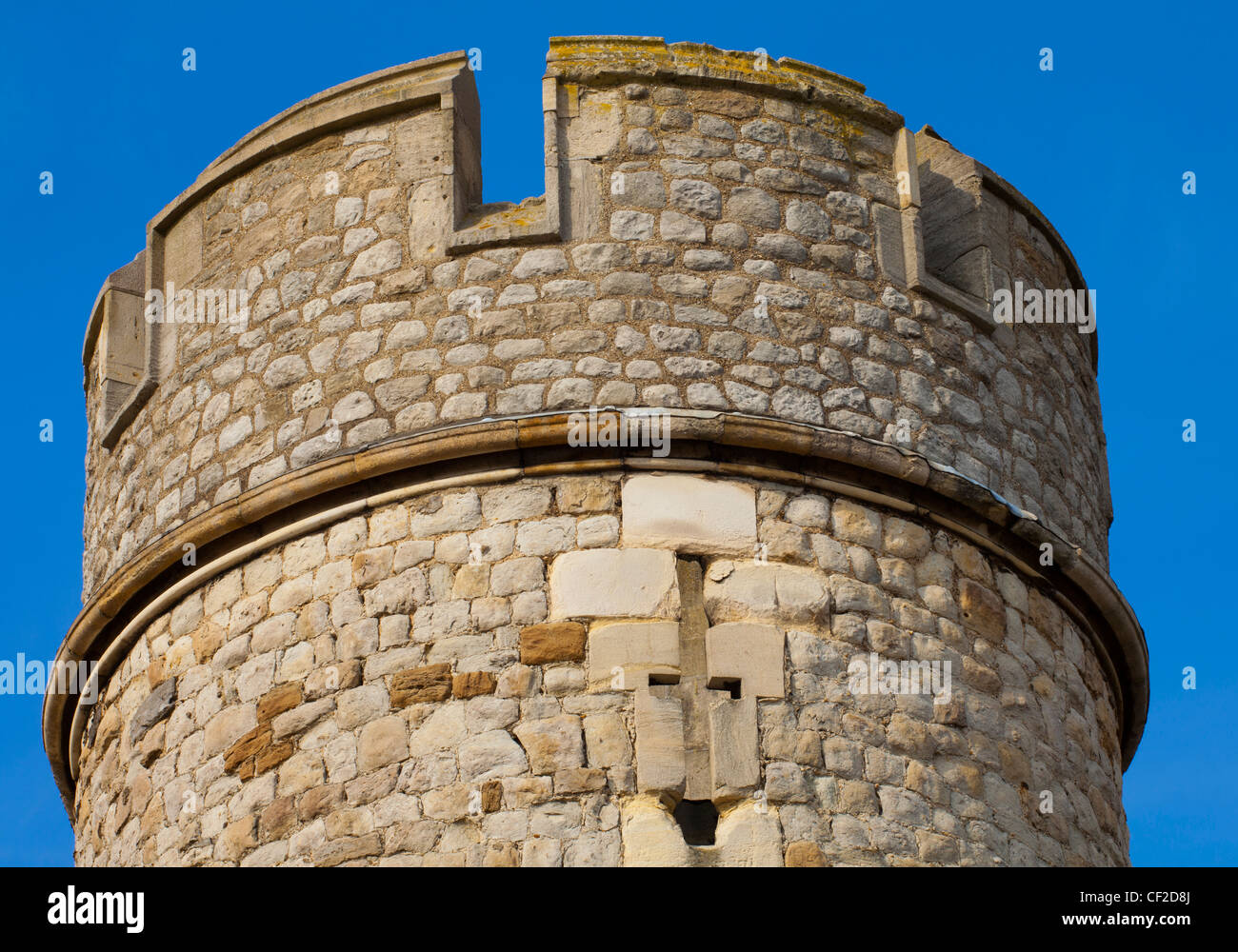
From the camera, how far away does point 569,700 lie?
313 inches

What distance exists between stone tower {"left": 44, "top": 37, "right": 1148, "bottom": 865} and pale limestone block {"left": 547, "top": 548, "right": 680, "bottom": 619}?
1 cm

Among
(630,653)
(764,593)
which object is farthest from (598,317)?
(630,653)

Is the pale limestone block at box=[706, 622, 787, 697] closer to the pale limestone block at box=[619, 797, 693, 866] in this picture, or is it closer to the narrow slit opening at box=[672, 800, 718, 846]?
the narrow slit opening at box=[672, 800, 718, 846]

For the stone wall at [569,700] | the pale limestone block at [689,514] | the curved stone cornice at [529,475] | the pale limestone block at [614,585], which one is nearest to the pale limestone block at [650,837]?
the stone wall at [569,700]

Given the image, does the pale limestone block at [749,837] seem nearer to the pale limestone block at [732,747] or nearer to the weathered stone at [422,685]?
the pale limestone block at [732,747]

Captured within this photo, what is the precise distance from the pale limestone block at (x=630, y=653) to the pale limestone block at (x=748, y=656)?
0.12 meters

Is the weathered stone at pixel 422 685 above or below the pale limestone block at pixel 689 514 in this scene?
below

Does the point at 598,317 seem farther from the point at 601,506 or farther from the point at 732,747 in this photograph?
the point at 732,747

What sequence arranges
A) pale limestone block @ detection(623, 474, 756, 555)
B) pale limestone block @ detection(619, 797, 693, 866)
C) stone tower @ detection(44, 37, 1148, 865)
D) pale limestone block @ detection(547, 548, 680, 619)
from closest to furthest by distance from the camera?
pale limestone block @ detection(619, 797, 693, 866)
stone tower @ detection(44, 37, 1148, 865)
pale limestone block @ detection(547, 548, 680, 619)
pale limestone block @ detection(623, 474, 756, 555)

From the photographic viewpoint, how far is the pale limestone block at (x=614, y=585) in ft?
26.7

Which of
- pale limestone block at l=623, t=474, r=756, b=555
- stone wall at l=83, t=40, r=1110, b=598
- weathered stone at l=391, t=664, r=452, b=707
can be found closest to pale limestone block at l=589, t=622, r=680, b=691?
pale limestone block at l=623, t=474, r=756, b=555

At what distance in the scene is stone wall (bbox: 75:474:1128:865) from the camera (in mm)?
7832
